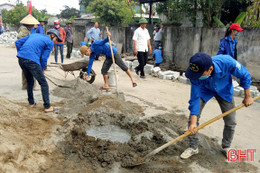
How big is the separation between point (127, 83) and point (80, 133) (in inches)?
148

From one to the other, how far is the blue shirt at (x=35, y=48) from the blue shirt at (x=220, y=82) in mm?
2931

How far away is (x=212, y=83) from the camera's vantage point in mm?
2766

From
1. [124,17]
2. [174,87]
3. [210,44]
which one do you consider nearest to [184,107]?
[174,87]

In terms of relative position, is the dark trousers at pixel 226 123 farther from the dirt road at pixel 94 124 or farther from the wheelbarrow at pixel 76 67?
the wheelbarrow at pixel 76 67

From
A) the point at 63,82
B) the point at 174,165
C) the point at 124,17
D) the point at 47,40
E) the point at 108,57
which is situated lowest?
the point at 174,165

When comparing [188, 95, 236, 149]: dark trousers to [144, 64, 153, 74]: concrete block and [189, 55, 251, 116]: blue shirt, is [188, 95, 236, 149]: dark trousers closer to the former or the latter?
[189, 55, 251, 116]: blue shirt

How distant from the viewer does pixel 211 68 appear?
2.56 meters

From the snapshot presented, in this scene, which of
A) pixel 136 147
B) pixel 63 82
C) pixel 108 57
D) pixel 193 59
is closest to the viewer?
pixel 193 59

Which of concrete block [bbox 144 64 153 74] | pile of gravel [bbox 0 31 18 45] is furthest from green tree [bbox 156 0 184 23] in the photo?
pile of gravel [bbox 0 31 18 45]

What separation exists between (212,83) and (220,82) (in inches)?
4.1

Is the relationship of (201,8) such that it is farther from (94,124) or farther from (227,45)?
(94,124)

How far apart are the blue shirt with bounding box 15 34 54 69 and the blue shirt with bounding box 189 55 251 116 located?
9.62 feet

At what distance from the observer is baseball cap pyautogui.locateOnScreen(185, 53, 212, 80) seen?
2350mm

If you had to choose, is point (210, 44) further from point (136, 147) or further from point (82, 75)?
point (136, 147)
